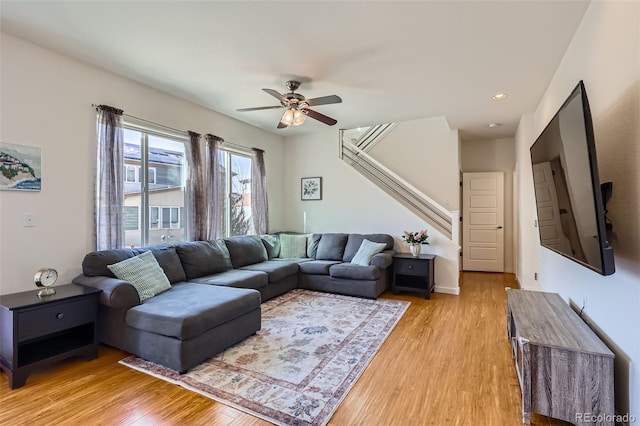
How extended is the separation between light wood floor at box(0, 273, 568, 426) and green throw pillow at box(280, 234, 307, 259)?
2.69m

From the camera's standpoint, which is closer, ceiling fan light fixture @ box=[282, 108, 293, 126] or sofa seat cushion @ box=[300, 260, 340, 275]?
ceiling fan light fixture @ box=[282, 108, 293, 126]

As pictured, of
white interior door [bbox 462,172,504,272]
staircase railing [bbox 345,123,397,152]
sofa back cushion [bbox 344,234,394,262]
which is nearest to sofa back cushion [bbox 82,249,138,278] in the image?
sofa back cushion [bbox 344,234,394,262]

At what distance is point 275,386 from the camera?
2268 mm

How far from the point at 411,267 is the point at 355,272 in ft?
2.85

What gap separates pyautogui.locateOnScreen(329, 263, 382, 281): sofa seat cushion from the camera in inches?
174

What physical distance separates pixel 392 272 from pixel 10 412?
167 inches

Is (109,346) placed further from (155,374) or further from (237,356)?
(237,356)

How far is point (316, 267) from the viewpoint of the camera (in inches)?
190

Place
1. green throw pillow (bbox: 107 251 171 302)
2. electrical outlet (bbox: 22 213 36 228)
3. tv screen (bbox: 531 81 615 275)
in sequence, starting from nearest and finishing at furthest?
tv screen (bbox: 531 81 615 275)
electrical outlet (bbox: 22 213 36 228)
green throw pillow (bbox: 107 251 171 302)

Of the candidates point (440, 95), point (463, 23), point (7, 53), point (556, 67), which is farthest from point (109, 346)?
point (556, 67)

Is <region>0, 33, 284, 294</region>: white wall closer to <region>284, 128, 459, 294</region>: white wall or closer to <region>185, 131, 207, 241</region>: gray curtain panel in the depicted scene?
<region>185, 131, 207, 241</region>: gray curtain panel

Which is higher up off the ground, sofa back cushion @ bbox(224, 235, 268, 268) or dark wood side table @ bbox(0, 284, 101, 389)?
sofa back cushion @ bbox(224, 235, 268, 268)

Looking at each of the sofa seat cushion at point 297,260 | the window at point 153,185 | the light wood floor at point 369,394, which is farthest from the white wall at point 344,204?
the window at point 153,185

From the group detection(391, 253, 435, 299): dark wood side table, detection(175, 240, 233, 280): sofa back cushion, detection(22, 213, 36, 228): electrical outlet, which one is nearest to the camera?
detection(22, 213, 36, 228): electrical outlet
